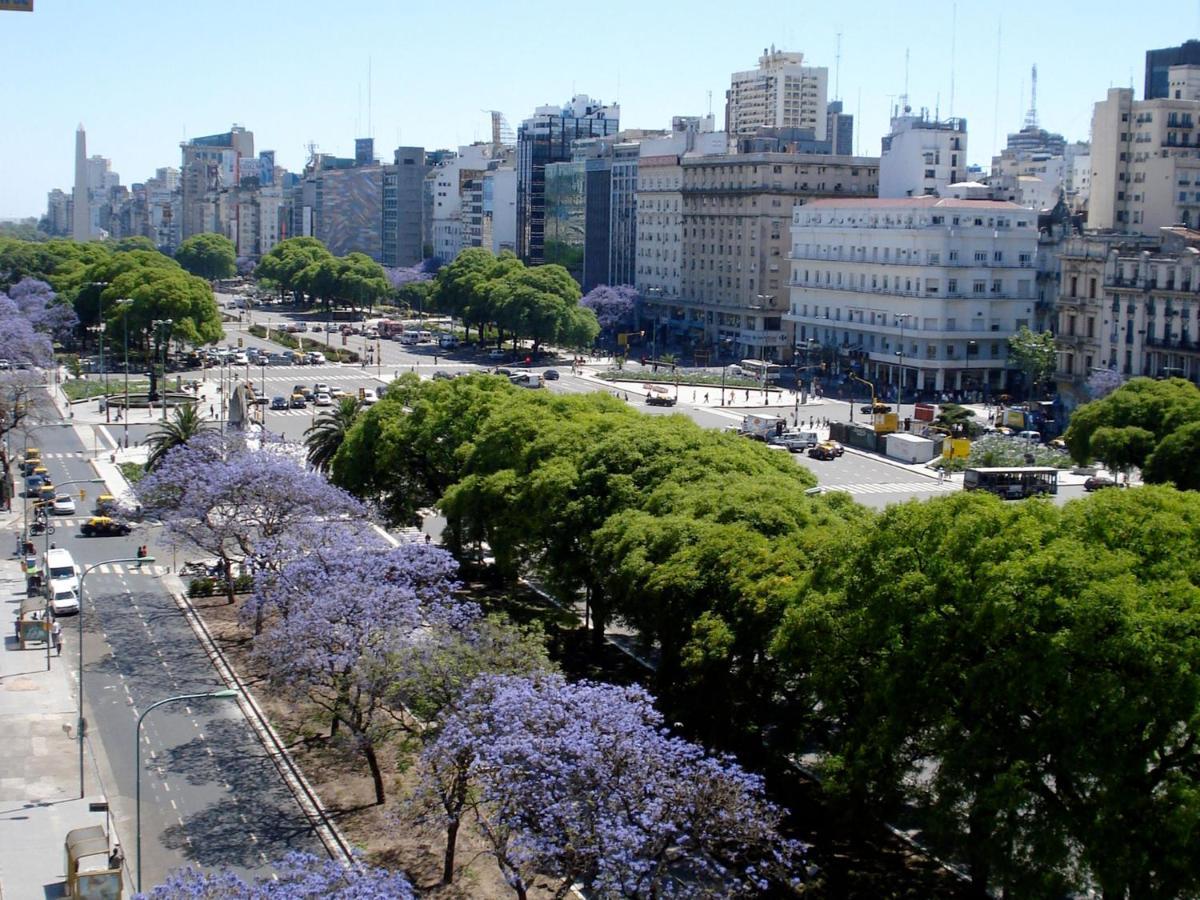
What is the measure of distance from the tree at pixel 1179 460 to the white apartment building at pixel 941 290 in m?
37.9

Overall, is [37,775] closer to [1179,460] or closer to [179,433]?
[179,433]

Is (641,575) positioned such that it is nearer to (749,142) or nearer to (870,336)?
(870,336)

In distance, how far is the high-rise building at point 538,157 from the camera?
171 meters

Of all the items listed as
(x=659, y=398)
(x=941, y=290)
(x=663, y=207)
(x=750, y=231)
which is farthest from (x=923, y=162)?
(x=659, y=398)

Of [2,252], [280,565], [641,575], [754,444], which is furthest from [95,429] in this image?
[2,252]

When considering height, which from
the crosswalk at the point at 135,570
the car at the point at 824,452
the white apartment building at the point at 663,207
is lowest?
the crosswalk at the point at 135,570

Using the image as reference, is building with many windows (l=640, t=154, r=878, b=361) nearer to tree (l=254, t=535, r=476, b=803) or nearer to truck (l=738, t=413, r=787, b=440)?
truck (l=738, t=413, r=787, b=440)

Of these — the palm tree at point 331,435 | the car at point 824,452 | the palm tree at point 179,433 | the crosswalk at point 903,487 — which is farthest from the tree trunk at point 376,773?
the car at point 824,452

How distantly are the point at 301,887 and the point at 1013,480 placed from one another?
55.8m

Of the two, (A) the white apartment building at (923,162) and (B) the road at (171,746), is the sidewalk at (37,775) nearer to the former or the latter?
(B) the road at (171,746)

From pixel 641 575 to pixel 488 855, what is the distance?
27.7ft

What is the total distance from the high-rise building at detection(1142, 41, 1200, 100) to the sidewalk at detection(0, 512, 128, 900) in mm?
112414

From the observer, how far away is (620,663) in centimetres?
4403

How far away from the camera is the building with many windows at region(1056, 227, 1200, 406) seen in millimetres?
86312
